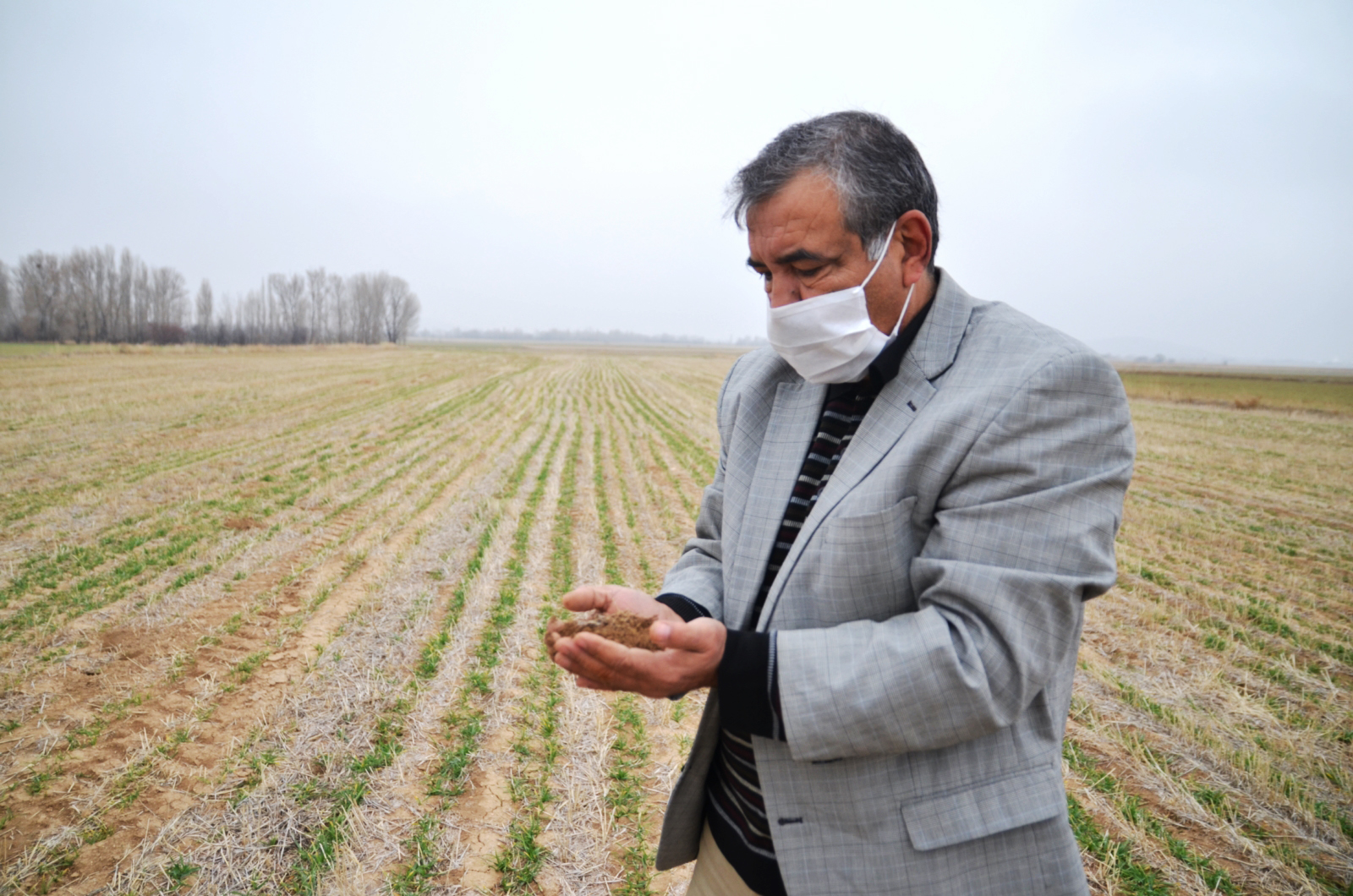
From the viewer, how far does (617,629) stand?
1.40 m

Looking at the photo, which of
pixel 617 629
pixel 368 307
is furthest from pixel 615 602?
pixel 368 307

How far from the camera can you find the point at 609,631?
55.1 inches

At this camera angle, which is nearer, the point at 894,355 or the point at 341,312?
the point at 894,355

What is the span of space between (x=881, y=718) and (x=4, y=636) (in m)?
7.34

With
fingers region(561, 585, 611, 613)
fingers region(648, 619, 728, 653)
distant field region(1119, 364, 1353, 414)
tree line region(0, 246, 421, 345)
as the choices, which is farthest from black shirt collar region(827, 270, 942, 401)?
tree line region(0, 246, 421, 345)

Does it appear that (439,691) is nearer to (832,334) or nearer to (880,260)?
(832,334)

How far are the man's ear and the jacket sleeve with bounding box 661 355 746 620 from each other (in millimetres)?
492

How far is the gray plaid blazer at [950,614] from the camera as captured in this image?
111cm

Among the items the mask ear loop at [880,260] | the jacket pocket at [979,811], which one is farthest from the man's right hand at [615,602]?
the mask ear loop at [880,260]

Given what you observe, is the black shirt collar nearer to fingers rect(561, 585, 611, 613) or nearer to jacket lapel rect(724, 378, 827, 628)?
jacket lapel rect(724, 378, 827, 628)

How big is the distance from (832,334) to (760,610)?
0.64 m

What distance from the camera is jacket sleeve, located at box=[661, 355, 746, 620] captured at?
5.50ft

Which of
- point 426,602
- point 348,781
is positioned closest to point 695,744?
point 348,781

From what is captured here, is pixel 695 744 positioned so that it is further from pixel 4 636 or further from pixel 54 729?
pixel 4 636
